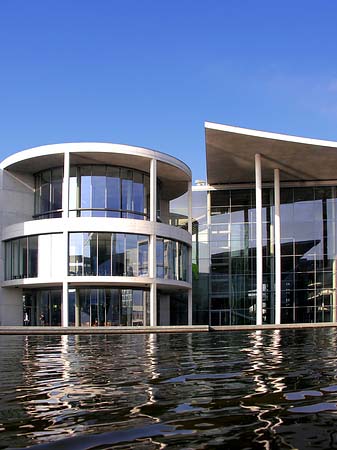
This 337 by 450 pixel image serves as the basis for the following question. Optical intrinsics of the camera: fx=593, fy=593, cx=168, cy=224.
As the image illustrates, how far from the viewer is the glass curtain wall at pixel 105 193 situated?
126 ft

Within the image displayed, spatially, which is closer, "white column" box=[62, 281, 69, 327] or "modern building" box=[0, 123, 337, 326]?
"white column" box=[62, 281, 69, 327]

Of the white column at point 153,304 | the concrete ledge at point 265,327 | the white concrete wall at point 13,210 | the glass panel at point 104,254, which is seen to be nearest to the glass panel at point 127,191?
the glass panel at point 104,254

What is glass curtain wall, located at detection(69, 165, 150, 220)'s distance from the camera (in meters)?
38.4

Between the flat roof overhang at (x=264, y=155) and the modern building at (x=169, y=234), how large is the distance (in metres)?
0.09

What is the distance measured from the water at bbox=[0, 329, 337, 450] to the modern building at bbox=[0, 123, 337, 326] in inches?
1049

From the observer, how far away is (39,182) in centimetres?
4112

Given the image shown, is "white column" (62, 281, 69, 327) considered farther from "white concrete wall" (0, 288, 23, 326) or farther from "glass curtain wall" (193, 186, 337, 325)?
"glass curtain wall" (193, 186, 337, 325)

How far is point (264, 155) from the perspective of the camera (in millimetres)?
41656

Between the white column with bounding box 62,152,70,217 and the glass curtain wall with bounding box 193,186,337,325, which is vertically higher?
the white column with bounding box 62,152,70,217

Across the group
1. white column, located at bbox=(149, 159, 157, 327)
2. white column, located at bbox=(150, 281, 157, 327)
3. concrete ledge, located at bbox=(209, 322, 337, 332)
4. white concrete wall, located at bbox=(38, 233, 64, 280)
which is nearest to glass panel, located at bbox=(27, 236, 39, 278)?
white concrete wall, located at bbox=(38, 233, 64, 280)

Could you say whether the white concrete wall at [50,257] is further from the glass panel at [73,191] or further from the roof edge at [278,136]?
the roof edge at [278,136]

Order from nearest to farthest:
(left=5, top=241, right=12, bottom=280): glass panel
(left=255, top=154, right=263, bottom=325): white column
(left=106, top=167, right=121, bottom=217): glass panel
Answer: (left=106, top=167, right=121, bottom=217): glass panel
(left=5, top=241, right=12, bottom=280): glass panel
(left=255, top=154, right=263, bottom=325): white column

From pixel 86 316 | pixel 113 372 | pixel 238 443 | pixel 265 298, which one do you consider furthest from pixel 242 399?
pixel 265 298

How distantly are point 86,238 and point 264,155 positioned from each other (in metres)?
14.0
